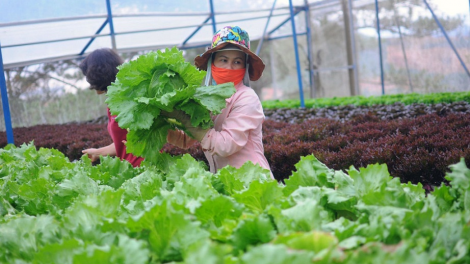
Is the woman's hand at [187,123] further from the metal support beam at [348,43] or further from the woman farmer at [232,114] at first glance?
the metal support beam at [348,43]

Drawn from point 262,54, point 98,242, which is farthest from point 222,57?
point 262,54

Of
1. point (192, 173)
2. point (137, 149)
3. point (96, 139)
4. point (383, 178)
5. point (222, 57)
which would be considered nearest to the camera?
point (383, 178)

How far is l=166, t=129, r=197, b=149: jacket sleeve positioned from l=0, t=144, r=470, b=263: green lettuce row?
0.73m

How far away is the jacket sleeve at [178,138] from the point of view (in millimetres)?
2900

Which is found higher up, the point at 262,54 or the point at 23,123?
the point at 262,54

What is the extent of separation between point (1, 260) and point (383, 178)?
1.34 metres

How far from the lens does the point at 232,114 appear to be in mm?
2797

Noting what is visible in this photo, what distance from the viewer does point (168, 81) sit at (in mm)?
2494

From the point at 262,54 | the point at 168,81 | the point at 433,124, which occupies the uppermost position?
the point at 262,54

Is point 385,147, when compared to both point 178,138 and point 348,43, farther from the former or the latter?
point 348,43

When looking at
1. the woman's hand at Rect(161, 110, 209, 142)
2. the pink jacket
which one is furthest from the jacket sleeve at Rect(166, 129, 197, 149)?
the woman's hand at Rect(161, 110, 209, 142)

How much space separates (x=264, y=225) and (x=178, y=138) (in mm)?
1611

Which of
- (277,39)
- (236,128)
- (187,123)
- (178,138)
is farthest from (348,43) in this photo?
(187,123)

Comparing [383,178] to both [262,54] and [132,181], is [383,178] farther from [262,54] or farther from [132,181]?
[262,54]
